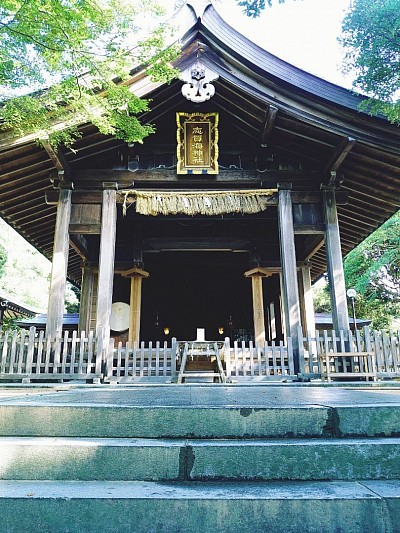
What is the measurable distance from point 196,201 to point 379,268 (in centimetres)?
1402


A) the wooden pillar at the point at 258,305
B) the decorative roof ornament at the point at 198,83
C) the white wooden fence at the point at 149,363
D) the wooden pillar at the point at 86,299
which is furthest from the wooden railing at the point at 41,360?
the wooden pillar at the point at 258,305

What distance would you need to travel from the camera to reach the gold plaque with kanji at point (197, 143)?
8547 mm

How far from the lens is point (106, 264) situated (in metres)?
7.97

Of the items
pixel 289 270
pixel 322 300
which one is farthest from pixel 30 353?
pixel 322 300

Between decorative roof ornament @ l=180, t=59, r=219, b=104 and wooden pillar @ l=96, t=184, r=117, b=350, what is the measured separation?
2508mm

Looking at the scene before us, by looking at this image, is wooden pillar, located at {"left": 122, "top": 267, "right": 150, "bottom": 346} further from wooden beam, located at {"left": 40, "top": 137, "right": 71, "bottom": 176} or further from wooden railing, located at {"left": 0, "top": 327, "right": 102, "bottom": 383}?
wooden beam, located at {"left": 40, "top": 137, "right": 71, "bottom": 176}

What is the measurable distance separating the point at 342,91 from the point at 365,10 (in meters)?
1.32

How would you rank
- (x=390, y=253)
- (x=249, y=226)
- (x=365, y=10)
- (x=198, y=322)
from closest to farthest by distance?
1. (x=365, y=10)
2. (x=249, y=226)
3. (x=198, y=322)
4. (x=390, y=253)

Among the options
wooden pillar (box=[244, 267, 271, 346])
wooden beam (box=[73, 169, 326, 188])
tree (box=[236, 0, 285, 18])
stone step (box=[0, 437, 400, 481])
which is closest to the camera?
stone step (box=[0, 437, 400, 481])

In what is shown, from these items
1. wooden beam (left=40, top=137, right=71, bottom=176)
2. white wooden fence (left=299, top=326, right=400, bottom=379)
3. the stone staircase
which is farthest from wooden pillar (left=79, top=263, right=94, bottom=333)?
the stone staircase

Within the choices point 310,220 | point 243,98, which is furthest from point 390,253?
point 243,98

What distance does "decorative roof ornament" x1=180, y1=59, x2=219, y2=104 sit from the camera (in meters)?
7.81

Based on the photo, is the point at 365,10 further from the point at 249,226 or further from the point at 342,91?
the point at 249,226

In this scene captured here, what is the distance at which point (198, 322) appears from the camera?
1570cm
